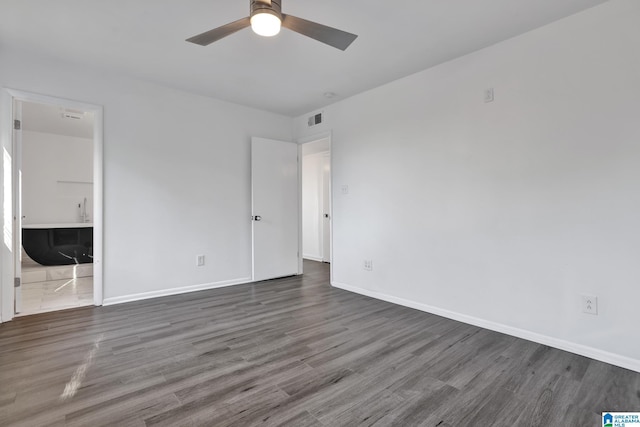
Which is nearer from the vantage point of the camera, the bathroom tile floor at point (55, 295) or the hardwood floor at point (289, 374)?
the hardwood floor at point (289, 374)

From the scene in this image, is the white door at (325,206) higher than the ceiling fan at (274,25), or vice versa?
the ceiling fan at (274,25)

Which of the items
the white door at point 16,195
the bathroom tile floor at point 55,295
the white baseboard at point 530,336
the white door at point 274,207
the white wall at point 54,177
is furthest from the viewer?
the white wall at point 54,177

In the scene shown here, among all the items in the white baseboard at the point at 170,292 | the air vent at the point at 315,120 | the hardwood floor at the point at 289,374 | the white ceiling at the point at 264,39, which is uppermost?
the white ceiling at the point at 264,39

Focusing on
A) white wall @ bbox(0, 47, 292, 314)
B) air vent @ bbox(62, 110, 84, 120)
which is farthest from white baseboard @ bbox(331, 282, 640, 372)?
air vent @ bbox(62, 110, 84, 120)

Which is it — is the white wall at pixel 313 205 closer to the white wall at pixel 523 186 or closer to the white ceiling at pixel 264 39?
the white wall at pixel 523 186

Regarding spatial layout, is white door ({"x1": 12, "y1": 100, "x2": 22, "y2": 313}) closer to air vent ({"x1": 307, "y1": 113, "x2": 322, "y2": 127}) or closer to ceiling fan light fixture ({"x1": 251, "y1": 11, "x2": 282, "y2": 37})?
ceiling fan light fixture ({"x1": 251, "y1": 11, "x2": 282, "y2": 37})

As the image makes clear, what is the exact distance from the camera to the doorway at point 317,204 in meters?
6.41

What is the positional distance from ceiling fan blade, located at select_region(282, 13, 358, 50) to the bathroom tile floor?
139 inches

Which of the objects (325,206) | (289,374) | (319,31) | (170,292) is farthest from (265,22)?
(325,206)

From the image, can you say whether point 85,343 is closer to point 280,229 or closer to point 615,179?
point 280,229

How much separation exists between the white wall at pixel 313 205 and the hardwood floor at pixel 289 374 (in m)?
3.55

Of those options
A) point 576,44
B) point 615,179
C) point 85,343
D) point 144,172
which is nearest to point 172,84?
point 144,172

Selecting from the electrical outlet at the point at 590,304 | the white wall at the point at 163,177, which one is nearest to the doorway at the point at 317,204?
the white wall at the point at 163,177

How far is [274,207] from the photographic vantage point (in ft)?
15.1
